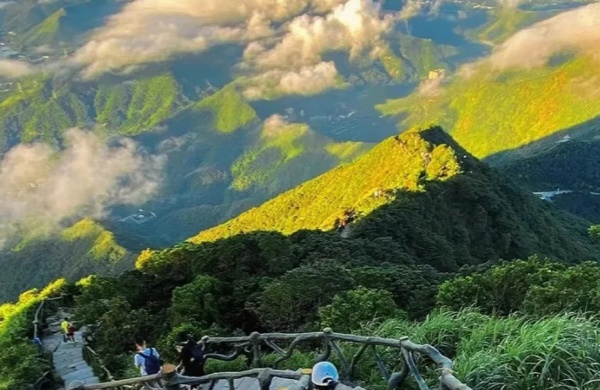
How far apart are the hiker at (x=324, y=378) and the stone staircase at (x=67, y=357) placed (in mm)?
13458

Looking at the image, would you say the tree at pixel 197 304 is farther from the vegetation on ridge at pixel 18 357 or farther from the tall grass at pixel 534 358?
the tall grass at pixel 534 358

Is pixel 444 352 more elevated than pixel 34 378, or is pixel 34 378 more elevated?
pixel 444 352

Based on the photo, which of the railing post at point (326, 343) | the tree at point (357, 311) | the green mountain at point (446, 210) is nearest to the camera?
the railing post at point (326, 343)

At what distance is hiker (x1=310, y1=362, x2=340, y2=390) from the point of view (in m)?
9.50

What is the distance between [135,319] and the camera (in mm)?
28219

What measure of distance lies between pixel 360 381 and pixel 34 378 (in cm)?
1437

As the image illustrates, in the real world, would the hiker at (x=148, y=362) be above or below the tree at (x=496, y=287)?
above

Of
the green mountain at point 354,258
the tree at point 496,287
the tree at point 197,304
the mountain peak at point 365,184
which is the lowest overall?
the mountain peak at point 365,184

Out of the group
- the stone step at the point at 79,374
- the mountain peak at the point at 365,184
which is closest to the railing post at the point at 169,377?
the stone step at the point at 79,374

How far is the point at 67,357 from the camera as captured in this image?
1065 inches

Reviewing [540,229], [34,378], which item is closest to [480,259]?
[540,229]

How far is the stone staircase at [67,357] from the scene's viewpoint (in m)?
23.7

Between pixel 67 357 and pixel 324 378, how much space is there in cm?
2050

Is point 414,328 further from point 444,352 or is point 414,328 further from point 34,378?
point 34,378
